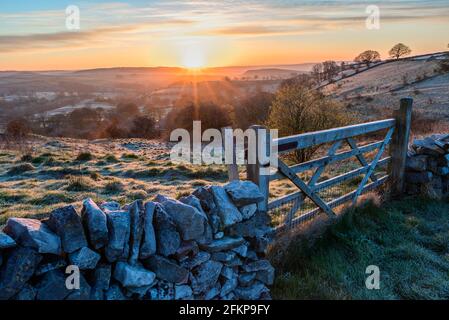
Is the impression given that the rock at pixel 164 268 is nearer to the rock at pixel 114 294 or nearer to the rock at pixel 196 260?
the rock at pixel 196 260

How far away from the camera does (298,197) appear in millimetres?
4762

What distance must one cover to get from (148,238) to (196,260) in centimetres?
46

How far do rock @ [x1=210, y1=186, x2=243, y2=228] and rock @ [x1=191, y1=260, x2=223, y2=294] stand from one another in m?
0.37

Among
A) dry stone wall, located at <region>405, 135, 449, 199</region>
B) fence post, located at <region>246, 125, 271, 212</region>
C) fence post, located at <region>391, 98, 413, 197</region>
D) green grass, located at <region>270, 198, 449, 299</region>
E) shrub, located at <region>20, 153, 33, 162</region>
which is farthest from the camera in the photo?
shrub, located at <region>20, 153, 33, 162</region>

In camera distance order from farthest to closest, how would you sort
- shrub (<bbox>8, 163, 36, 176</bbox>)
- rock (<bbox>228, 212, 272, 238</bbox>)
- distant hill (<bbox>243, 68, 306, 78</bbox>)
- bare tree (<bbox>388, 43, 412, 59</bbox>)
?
distant hill (<bbox>243, 68, 306, 78</bbox>)
bare tree (<bbox>388, 43, 412, 59</bbox>)
shrub (<bbox>8, 163, 36, 176</bbox>)
rock (<bbox>228, 212, 272, 238</bbox>)

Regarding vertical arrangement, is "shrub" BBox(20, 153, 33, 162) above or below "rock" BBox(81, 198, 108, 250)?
below

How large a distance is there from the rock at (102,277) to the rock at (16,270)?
447 mm

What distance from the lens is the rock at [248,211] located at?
3506 millimetres

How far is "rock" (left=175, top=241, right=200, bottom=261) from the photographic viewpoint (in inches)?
117

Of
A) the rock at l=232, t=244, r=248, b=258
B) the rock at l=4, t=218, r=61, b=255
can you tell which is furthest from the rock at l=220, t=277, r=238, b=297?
the rock at l=4, t=218, r=61, b=255

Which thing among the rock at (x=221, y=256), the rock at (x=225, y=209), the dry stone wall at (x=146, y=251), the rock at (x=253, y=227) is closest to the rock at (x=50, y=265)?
the dry stone wall at (x=146, y=251)

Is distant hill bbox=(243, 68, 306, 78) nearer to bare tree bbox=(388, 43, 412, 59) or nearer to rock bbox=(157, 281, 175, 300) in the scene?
bare tree bbox=(388, 43, 412, 59)

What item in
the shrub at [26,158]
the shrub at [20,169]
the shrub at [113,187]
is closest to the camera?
the shrub at [113,187]

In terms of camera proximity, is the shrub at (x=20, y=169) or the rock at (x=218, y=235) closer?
the rock at (x=218, y=235)
